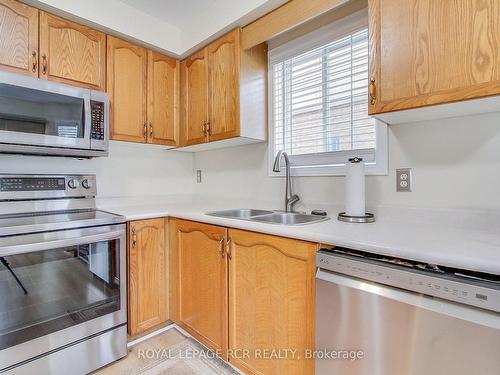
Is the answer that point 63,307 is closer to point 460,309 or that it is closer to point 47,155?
point 47,155

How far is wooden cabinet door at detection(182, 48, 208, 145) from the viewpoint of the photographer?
2.10 metres

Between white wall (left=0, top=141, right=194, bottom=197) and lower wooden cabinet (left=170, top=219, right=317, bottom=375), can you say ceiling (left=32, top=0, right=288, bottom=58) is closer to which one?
white wall (left=0, top=141, right=194, bottom=197)

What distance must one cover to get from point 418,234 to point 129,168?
2.18 meters

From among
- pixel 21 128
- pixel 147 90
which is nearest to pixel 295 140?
pixel 147 90

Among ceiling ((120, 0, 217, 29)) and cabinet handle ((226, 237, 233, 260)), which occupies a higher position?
ceiling ((120, 0, 217, 29))

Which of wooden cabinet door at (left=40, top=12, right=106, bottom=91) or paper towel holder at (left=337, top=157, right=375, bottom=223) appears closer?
paper towel holder at (left=337, top=157, right=375, bottom=223)

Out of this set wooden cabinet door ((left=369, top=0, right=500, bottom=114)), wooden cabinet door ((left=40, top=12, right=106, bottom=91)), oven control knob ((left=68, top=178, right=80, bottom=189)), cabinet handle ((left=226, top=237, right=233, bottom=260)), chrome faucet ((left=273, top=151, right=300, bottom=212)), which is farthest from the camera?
oven control knob ((left=68, top=178, right=80, bottom=189))

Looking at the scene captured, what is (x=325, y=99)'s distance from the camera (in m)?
1.77

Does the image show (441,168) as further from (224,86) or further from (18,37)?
(18,37)

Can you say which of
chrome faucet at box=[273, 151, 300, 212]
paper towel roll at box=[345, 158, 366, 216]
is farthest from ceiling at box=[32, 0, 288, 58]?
paper towel roll at box=[345, 158, 366, 216]

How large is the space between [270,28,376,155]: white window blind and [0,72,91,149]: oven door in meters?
1.33

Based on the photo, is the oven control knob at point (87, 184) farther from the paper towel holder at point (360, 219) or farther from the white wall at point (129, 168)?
the paper towel holder at point (360, 219)

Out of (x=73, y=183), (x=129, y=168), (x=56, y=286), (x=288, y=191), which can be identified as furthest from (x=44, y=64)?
(x=288, y=191)

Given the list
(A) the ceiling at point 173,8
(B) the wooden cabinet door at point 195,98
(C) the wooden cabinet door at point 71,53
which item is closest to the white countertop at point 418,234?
(B) the wooden cabinet door at point 195,98
